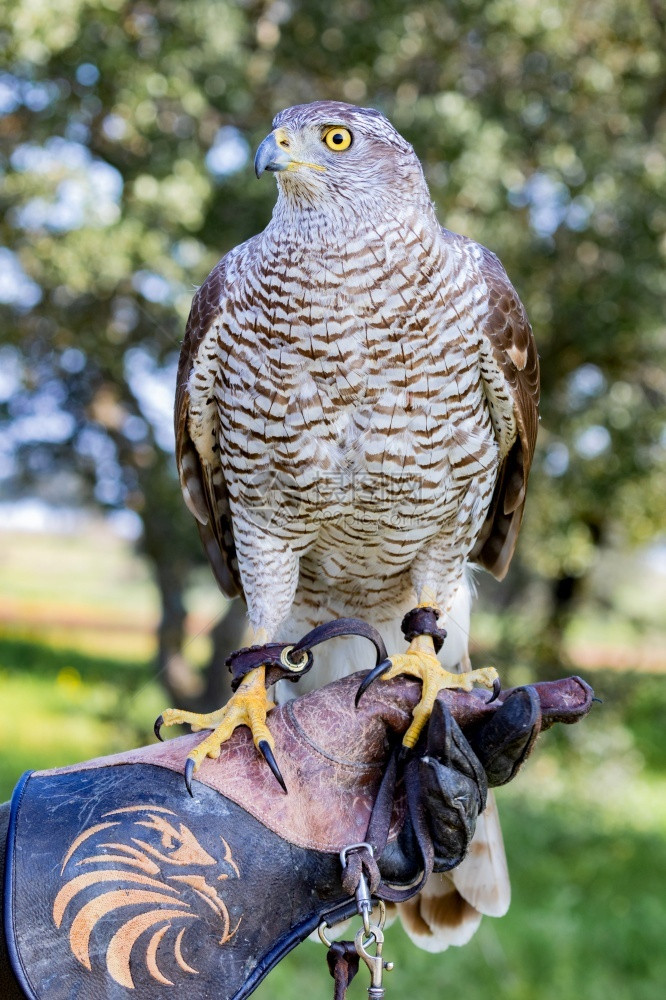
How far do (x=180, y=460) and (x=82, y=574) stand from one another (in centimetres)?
2069

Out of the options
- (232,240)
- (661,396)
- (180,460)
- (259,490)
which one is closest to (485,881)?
(259,490)

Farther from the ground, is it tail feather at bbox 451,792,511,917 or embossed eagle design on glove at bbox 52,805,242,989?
embossed eagle design on glove at bbox 52,805,242,989

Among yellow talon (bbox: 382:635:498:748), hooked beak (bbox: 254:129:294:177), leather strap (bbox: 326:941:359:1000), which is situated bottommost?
leather strap (bbox: 326:941:359:1000)

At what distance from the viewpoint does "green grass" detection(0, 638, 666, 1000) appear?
470 cm

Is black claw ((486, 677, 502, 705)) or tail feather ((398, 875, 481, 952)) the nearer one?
black claw ((486, 677, 502, 705))

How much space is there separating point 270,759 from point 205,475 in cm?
104

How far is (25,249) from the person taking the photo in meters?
5.59

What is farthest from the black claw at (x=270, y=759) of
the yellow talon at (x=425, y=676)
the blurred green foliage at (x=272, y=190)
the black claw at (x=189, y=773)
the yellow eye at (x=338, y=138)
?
the blurred green foliage at (x=272, y=190)

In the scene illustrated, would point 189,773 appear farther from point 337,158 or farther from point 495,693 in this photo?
point 337,158

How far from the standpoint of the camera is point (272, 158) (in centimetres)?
230

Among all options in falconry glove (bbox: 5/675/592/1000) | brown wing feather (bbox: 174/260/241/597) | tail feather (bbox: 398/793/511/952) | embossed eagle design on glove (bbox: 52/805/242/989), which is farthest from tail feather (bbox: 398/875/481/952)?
brown wing feather (bbox: 174/260/241/597)

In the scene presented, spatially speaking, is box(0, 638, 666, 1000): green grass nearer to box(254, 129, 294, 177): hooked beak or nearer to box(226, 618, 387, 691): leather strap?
box(226, 618, 387, 691): leather strap

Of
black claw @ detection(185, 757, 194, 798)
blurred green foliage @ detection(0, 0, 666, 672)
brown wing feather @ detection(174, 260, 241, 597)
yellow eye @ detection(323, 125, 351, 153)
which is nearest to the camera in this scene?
black claw @ detection(185, 757, 194, 798)

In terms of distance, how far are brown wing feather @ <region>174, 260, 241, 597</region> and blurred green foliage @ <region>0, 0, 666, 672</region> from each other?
269 cm
